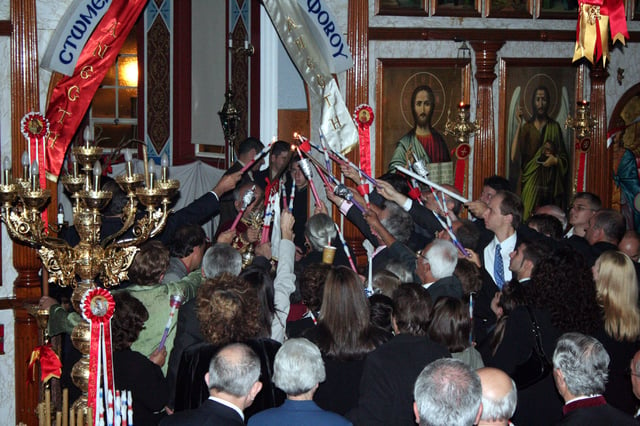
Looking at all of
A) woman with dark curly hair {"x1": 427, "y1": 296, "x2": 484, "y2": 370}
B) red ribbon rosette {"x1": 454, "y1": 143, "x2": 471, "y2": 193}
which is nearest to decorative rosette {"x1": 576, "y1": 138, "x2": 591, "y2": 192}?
red ribbon rosette {"x1": 454, "y1": 143, "x2": 471, "y2": 193}

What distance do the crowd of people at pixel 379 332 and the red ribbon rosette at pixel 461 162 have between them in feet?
7.00

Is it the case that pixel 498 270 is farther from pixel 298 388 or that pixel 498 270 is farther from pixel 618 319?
pixel 298 388

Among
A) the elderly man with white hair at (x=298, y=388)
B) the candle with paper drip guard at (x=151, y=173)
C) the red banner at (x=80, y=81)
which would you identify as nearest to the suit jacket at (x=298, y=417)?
the elderly man with white hair at (x=298, y=388)

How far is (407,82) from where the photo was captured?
888 centimetres

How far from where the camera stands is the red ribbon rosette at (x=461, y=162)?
912cm

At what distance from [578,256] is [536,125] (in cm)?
447

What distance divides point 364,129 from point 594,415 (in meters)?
4.98

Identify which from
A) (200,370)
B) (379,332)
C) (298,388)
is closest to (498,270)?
(379,332)

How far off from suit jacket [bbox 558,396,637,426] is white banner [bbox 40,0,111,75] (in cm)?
498

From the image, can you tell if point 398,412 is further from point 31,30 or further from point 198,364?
point 31,30

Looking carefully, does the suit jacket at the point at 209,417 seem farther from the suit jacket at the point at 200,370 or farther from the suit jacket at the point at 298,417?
the suit jacket at the point at 200,370

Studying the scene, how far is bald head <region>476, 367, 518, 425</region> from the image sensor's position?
370 centimetres

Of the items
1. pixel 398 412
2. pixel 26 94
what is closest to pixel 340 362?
pixel 398 412

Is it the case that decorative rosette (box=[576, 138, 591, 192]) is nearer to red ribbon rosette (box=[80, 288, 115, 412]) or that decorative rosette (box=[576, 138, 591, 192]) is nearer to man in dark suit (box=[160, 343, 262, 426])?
red ribbon rosette (box=[80, 288, 115, 412])
